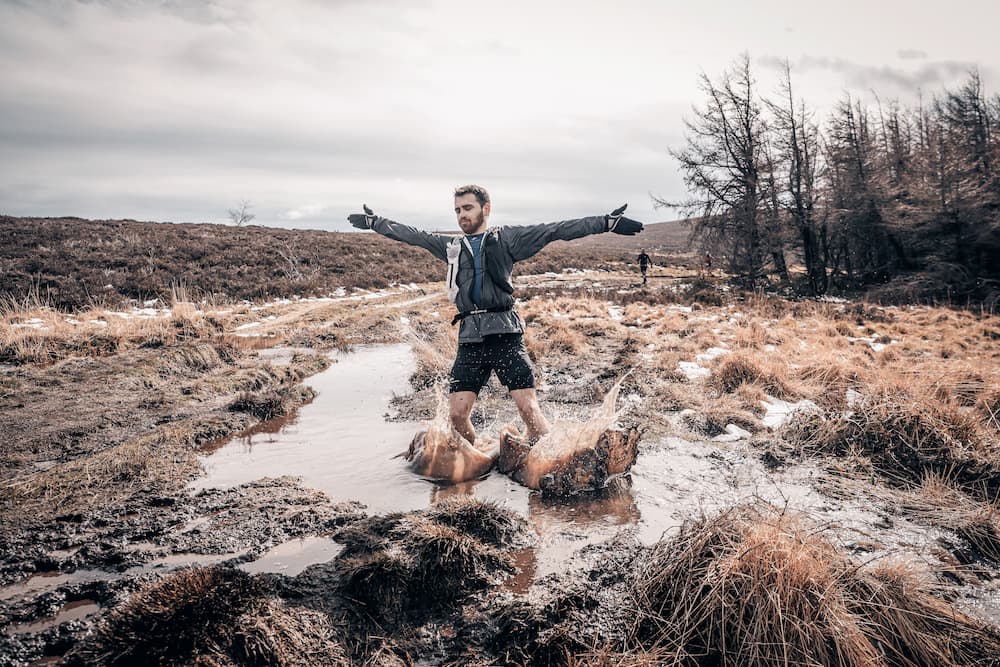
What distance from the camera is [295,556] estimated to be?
9.98 ft

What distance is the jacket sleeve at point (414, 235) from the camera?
4.06m

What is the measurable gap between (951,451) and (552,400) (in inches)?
156

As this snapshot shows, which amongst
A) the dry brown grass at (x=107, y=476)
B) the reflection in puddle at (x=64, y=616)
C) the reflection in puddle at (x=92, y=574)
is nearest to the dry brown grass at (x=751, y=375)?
the reflection in puddle at (x=92, y=574)

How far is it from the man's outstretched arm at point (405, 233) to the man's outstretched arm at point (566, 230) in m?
0.60

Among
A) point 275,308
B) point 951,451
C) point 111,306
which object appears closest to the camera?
point 951,451

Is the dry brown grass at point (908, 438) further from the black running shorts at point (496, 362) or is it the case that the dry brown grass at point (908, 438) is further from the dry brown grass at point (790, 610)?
the black running shorts at point (496, 362)

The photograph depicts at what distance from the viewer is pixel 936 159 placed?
20.8m

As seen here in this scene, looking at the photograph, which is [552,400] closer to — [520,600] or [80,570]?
[520,600]

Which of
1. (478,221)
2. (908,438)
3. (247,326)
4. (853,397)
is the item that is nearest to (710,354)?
(853,397)

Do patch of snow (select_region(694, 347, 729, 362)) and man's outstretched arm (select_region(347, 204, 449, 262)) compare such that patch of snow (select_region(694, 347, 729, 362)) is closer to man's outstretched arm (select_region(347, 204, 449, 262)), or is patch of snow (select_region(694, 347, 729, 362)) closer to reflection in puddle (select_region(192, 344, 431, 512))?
reflection in puddle (select_region(192, 344, 431, 512))

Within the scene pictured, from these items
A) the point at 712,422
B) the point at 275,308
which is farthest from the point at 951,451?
the point at 275,308

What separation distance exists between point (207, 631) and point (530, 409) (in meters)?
2.39

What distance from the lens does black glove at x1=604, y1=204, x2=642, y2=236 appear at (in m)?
3.56

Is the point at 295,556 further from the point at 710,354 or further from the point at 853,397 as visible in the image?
the point at 710,354
